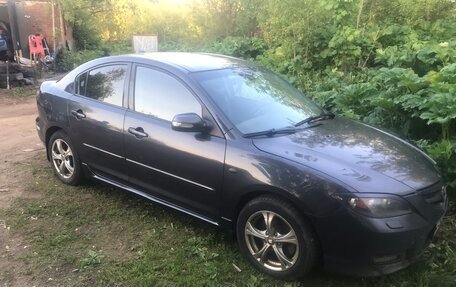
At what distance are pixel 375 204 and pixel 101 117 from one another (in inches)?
113

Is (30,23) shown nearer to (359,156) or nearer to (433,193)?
(359,156)

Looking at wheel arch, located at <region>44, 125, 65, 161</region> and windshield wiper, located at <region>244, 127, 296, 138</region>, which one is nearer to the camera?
windshield wiper, located at <region>244, 127, 296, 138</region>

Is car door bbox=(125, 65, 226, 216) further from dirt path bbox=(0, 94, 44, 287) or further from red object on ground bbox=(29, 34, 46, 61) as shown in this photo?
red object on ground bbox=(29, 34, 46, 61)

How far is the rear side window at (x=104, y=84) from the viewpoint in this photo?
4.66 meters

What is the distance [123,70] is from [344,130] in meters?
2.28

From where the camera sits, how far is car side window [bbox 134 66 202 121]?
405 centimetres

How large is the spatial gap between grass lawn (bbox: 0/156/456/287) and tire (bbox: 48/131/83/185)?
274mm

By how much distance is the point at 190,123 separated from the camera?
146 inches

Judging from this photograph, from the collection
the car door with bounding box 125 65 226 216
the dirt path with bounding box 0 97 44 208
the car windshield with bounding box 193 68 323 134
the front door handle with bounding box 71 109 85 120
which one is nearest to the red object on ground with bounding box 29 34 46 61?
the dirt path with bounding box 0 97 44 208

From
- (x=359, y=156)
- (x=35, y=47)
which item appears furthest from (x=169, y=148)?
(x=35, y=47)

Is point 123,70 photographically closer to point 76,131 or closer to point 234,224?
point 76,131

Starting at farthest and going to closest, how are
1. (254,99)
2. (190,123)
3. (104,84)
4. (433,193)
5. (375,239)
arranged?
(104,84), (254,99), (190,123), (433,193), (375,239)

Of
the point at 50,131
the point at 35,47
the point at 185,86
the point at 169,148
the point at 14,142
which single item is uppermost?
the point at 185,86

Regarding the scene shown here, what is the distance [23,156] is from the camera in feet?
21.6
